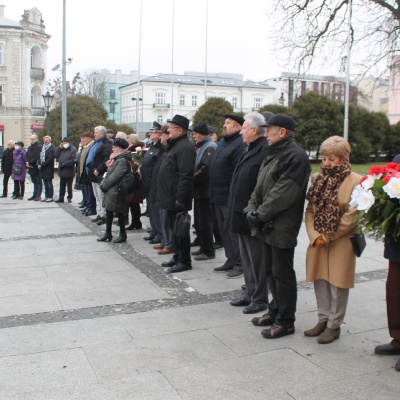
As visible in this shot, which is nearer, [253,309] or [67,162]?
[253,309]

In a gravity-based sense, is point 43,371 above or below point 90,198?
below

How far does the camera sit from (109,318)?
17.9 feet

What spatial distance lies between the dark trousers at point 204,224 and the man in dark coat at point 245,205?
86.3 inches

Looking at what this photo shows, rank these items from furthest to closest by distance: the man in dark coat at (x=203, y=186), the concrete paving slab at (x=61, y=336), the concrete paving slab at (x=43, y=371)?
the man in dark coat at (x=203, y=186)
the concrete paving slab at (x=61, y=336)
the concrete paving slab at (x=43, y=371)

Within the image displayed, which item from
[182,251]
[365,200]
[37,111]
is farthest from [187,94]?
[365,200]

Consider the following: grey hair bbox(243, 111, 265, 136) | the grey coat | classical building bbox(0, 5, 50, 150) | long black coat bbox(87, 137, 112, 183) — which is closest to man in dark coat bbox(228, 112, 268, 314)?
grey hair bbox(243, 111, 265, 136)

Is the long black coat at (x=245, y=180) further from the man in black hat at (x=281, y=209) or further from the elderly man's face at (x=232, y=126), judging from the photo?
the elderly man's face at (x=232, y=126)

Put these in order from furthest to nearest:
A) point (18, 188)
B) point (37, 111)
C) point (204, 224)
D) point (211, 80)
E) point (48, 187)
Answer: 1. point (211, 80)
2. point (37, 111)
3. point (18, 188)
4. point (48, 187)
5. point (204, 224)

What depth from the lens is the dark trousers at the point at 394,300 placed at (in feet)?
14.3

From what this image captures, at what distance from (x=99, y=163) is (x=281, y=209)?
733cm

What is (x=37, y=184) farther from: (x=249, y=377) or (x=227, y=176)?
(x=249, y=377)

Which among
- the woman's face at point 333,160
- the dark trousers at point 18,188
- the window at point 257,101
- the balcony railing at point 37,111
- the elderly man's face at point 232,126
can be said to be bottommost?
the dark trousers at point 18,188

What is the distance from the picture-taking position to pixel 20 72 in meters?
56.6

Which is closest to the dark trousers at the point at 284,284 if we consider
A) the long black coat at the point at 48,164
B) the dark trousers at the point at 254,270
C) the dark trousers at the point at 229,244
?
the dark trousers at the point at 254,270
